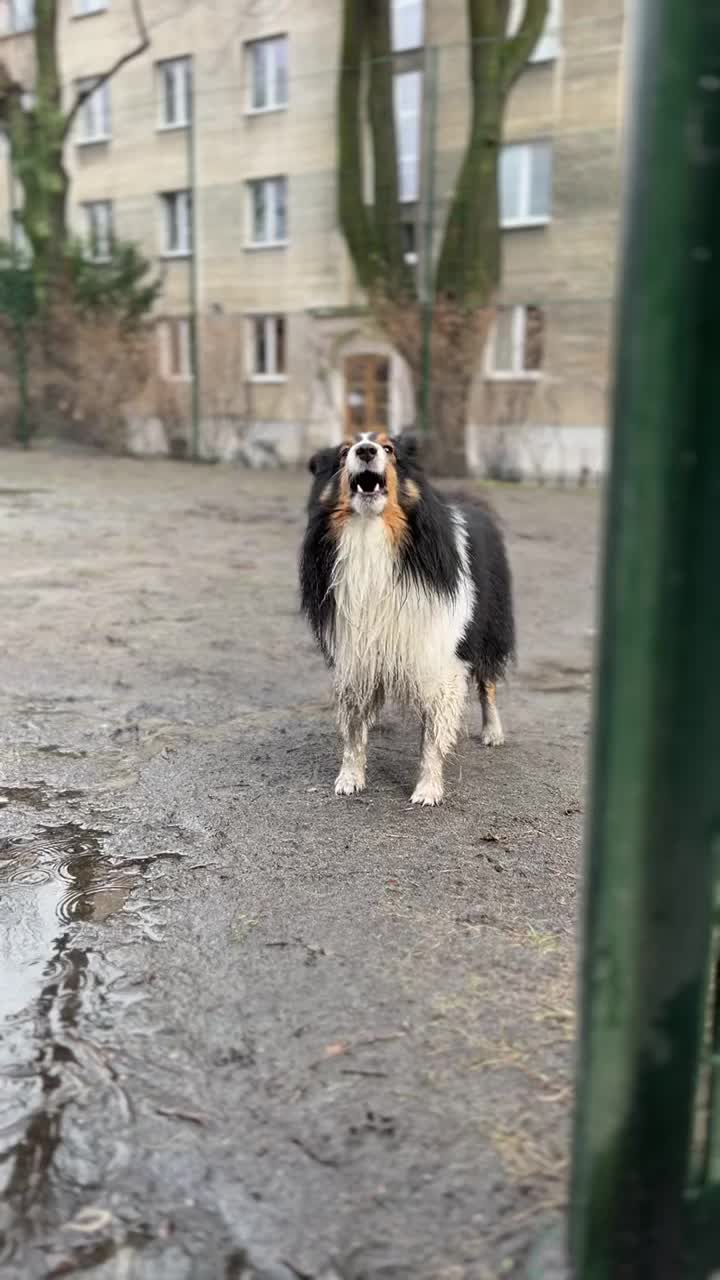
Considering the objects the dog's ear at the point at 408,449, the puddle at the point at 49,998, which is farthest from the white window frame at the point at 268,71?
the puddle at the point at 49,998

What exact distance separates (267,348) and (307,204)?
302 cm

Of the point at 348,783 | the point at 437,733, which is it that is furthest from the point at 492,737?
the point at 348,783

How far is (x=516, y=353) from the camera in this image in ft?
64.8

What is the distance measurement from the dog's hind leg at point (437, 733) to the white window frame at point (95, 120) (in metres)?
26.4

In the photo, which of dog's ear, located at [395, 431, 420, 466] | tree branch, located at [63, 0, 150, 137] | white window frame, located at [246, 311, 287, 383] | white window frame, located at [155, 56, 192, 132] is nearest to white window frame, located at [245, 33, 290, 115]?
white window frame, located at [155, 56, 192, 132]

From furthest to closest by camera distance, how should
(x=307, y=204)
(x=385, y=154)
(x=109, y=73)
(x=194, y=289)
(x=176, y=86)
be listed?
(x=176, y=86) < (x=194, y=289) < (x=109, y=73) < (x=307, y=204) < (x=385, y=154)

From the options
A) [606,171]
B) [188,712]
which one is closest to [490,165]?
[606,171]

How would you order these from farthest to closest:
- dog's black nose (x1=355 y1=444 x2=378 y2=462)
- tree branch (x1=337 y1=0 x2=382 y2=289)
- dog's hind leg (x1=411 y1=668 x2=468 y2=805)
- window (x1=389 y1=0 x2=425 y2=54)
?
1. window (x1=389 y1=0 x2=425 y2=54)
2. tree branch (x1=337 y1=0 x2=382 y2=289)
3. dog's hind leg (x1=411 y1=668 x2=468 y2=805)
4. dog's black nose (x1=355 y1=444 x2=378 y2=462)

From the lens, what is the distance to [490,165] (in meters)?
18.9

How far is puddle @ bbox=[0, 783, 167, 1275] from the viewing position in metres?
2.24

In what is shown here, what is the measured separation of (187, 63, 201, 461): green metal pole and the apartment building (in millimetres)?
65

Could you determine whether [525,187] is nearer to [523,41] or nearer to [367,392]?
[523,41]

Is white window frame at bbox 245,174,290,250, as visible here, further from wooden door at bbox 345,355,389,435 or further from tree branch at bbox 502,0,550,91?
tree branch at bbox 502,0,550,91

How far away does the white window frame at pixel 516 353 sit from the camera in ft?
64.1
